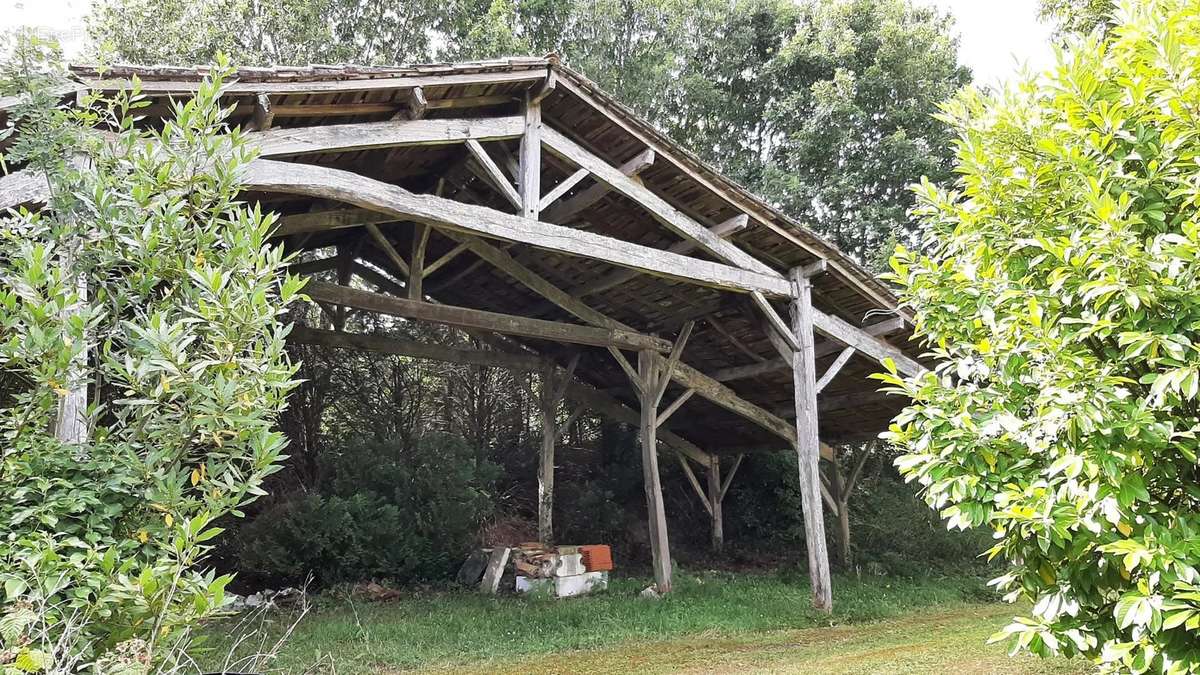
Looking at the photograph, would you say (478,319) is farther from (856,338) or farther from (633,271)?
(856,338)

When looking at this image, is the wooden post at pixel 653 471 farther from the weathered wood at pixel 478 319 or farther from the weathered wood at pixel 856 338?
the weathered wood at pixel 856 338

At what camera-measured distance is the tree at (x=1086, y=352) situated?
206 centimetres

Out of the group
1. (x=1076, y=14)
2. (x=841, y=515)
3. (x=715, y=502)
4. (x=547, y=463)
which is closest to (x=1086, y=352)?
(x=547, y=463)

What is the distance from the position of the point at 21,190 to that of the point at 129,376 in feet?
5.33

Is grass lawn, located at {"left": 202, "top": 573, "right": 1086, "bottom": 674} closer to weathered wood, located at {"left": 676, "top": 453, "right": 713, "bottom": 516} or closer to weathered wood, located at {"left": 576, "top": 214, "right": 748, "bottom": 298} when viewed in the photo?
weathered wood, located at {"left": 676, "top": 453, "right": 713, "bottom": 516}

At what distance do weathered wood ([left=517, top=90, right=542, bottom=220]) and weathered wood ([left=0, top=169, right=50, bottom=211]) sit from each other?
269cm

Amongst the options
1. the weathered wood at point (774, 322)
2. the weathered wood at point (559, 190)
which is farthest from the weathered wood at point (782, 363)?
the weathered wood at point (559, 190)

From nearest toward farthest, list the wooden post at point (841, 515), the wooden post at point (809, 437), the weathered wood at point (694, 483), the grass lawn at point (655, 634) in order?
the grass lawn at point (655, 634) < the wooden post at point (809, 437) < the wooden post at point (841, 515) < the weathered wood at point (694, 483)

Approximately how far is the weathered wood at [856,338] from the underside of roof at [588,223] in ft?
0.63

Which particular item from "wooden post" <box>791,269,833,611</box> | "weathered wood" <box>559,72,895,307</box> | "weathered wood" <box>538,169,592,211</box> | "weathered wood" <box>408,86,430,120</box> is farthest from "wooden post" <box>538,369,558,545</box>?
"weathered wood" <box>408,86,430,120</box>

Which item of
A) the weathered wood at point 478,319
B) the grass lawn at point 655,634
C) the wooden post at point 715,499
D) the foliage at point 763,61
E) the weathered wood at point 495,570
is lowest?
the grass lawn at point 655,634

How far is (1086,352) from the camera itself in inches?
90.4

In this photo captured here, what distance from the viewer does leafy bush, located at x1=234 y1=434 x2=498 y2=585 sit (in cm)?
785

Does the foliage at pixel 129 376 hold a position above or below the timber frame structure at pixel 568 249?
below
